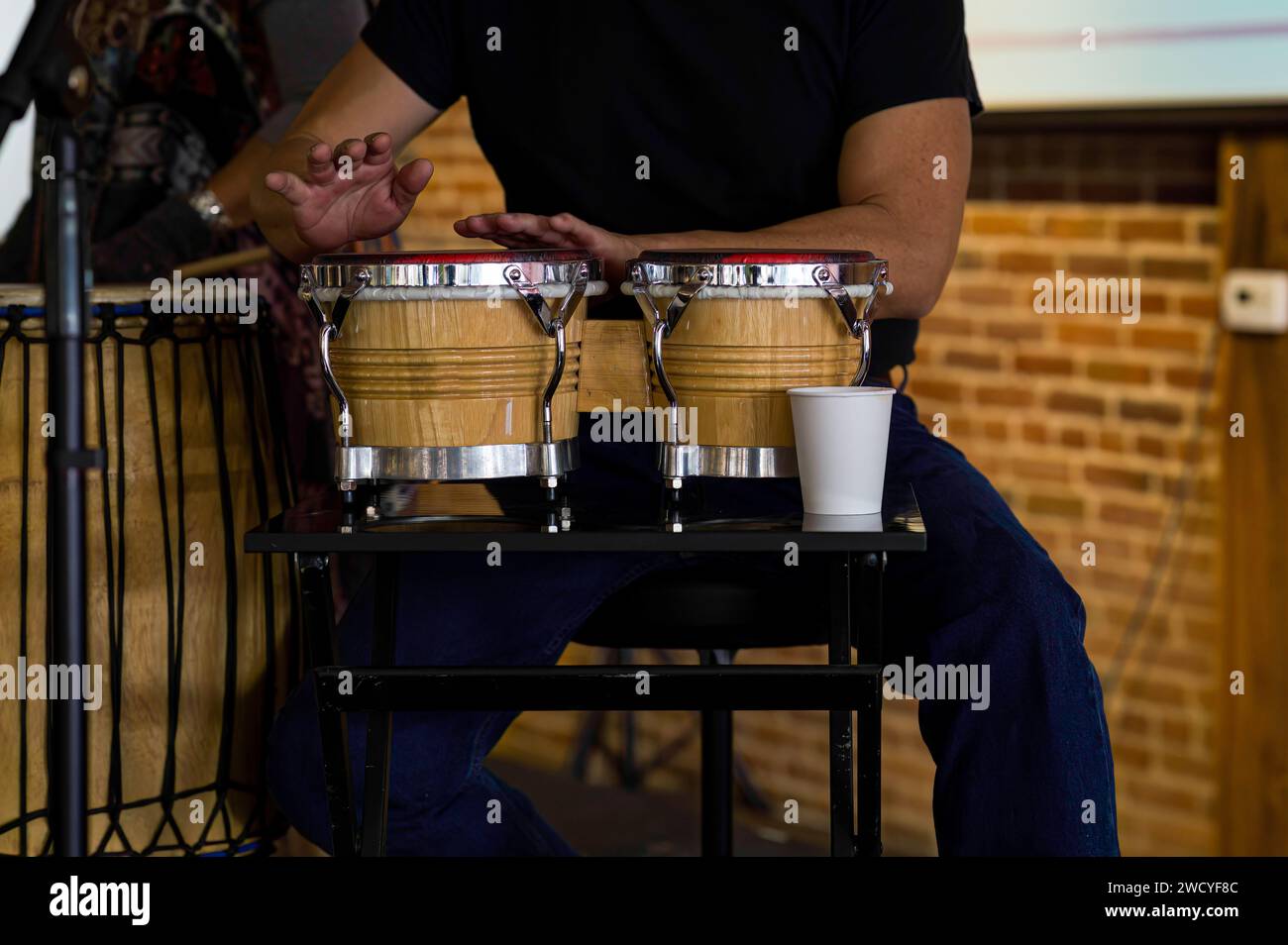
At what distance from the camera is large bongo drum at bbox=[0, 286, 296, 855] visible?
5.10 ft

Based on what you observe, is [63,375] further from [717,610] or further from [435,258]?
[717,610]

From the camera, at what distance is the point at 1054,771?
122 centimetres

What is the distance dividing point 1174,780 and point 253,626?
160 centimetres

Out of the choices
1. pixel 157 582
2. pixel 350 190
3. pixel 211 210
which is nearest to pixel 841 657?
pixel 350 190

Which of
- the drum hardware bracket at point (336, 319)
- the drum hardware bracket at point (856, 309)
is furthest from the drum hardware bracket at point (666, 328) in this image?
the drum hardware bracket at point (336, 319)

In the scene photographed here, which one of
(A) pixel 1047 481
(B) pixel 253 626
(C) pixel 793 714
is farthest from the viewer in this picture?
(C) pixel 793 714

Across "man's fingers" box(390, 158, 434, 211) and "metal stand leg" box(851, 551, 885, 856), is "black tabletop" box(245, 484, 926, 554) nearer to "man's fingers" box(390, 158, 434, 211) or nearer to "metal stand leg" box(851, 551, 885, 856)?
"metal stand leg" box(851, 551, 885, 856)

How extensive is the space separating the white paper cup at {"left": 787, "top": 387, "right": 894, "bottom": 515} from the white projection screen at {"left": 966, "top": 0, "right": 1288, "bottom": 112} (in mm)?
1346

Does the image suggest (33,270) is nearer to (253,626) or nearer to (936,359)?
(253,626)

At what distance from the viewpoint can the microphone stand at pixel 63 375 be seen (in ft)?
3.13

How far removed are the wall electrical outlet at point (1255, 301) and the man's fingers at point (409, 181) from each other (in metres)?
1.45
